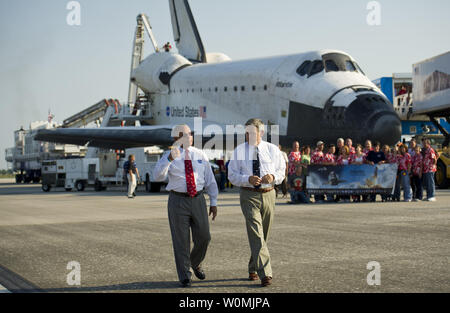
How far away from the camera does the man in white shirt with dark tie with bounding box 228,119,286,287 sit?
612cm

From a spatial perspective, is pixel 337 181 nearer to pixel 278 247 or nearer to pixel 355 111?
pixel 355 111

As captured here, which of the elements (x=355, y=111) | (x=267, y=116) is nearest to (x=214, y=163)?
(x=267, y=116)

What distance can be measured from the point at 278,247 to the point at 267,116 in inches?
620

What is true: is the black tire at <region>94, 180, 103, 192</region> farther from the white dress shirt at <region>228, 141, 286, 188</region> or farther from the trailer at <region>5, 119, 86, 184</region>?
the white dress shirt at <region>228, 141, 286, 188</region>

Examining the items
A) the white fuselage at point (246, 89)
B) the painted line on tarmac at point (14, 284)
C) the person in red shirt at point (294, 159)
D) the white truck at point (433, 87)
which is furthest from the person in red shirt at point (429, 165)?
the painted line on tarmac at point (14, 284)

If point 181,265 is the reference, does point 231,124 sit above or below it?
above

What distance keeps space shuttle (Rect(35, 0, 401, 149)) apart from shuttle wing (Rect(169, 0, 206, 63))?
6 cm

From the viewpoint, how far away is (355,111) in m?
19.5

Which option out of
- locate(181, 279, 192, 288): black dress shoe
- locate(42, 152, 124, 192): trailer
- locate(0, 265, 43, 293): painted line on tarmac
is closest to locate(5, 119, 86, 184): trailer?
locate(42, 152, 124, 192): trailer

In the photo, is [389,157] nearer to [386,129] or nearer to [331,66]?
[386,129]

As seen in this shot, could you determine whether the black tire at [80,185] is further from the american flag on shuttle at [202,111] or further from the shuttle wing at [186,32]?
the shuttle wing at [186,32]

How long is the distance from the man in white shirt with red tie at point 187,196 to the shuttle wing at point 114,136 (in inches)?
712

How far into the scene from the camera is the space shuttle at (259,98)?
19.9m

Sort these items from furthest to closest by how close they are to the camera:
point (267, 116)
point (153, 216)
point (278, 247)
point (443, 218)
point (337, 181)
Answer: point (267, 116) → point (337, 181) → point (153, 216) → point (443, 218) → point (278, 247)
